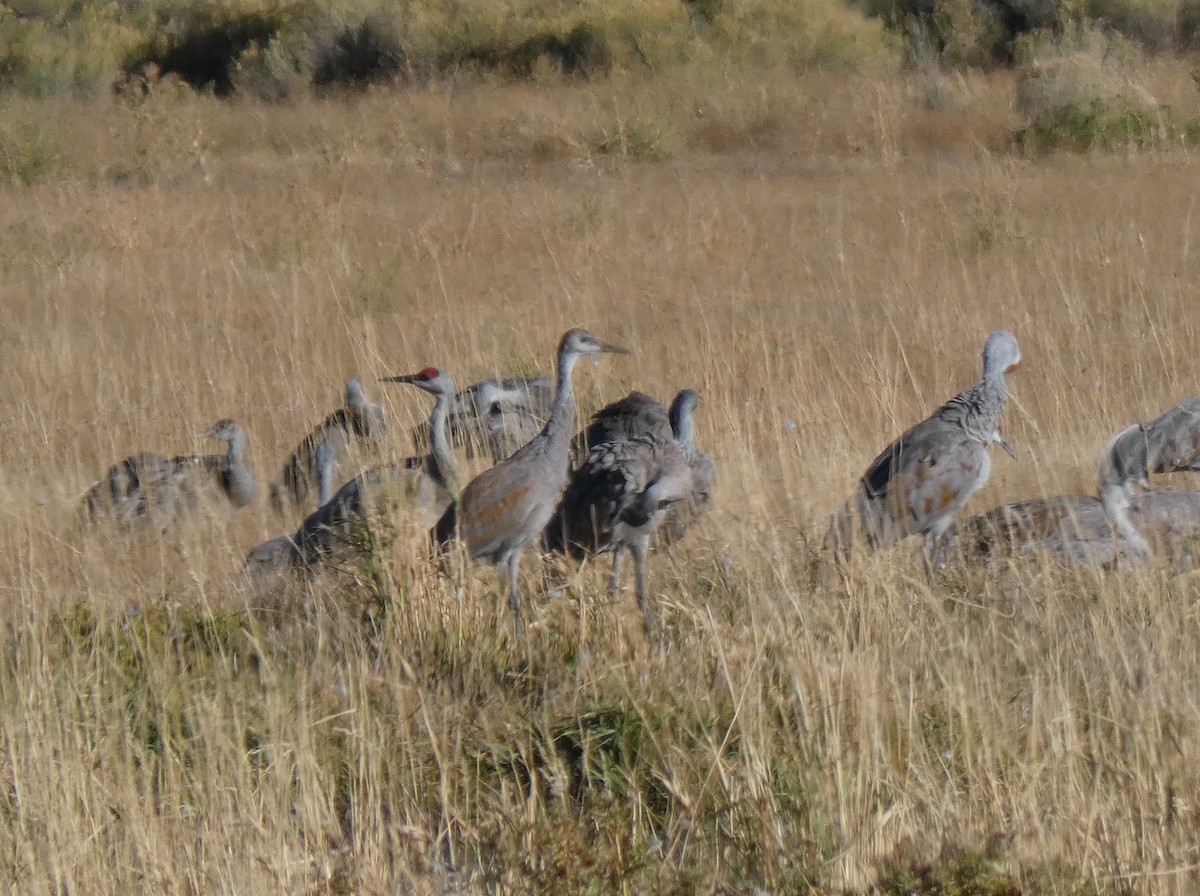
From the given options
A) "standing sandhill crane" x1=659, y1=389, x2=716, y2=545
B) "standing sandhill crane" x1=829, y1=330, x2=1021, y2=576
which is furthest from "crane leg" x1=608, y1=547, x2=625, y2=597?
"standing sandhill crane" x1=829, y1=330, x2=1021, y2=576

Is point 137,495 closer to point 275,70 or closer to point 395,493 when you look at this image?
point 395,493

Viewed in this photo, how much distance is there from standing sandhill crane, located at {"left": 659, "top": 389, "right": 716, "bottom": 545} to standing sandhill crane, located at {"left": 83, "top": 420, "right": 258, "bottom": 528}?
6.87 ft

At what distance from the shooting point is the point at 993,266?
12250mm

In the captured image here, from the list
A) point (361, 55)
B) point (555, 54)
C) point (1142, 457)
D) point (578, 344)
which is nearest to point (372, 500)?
point (578, 344)

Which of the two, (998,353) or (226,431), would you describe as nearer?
(998,353)

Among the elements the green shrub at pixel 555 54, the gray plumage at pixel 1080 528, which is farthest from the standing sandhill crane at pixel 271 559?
the green shrub at pixel 555 54

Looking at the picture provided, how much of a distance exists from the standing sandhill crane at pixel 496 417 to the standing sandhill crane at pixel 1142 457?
3.14 meters

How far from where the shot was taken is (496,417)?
27.5 feet

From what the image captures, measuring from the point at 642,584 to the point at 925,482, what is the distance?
4.51 feet

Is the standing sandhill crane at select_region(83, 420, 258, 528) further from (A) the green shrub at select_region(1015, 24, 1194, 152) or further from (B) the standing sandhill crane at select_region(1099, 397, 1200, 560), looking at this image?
(A) the green shrub at select_region(1015, 24, 1194, 152)

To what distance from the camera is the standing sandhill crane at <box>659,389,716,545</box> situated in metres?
6.40

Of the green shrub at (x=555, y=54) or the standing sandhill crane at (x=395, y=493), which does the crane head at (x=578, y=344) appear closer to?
the standing sandhill crane at (x=395, y=493)

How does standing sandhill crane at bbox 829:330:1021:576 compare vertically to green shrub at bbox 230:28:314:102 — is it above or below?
below

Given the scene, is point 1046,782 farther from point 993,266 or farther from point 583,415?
point 993,266
